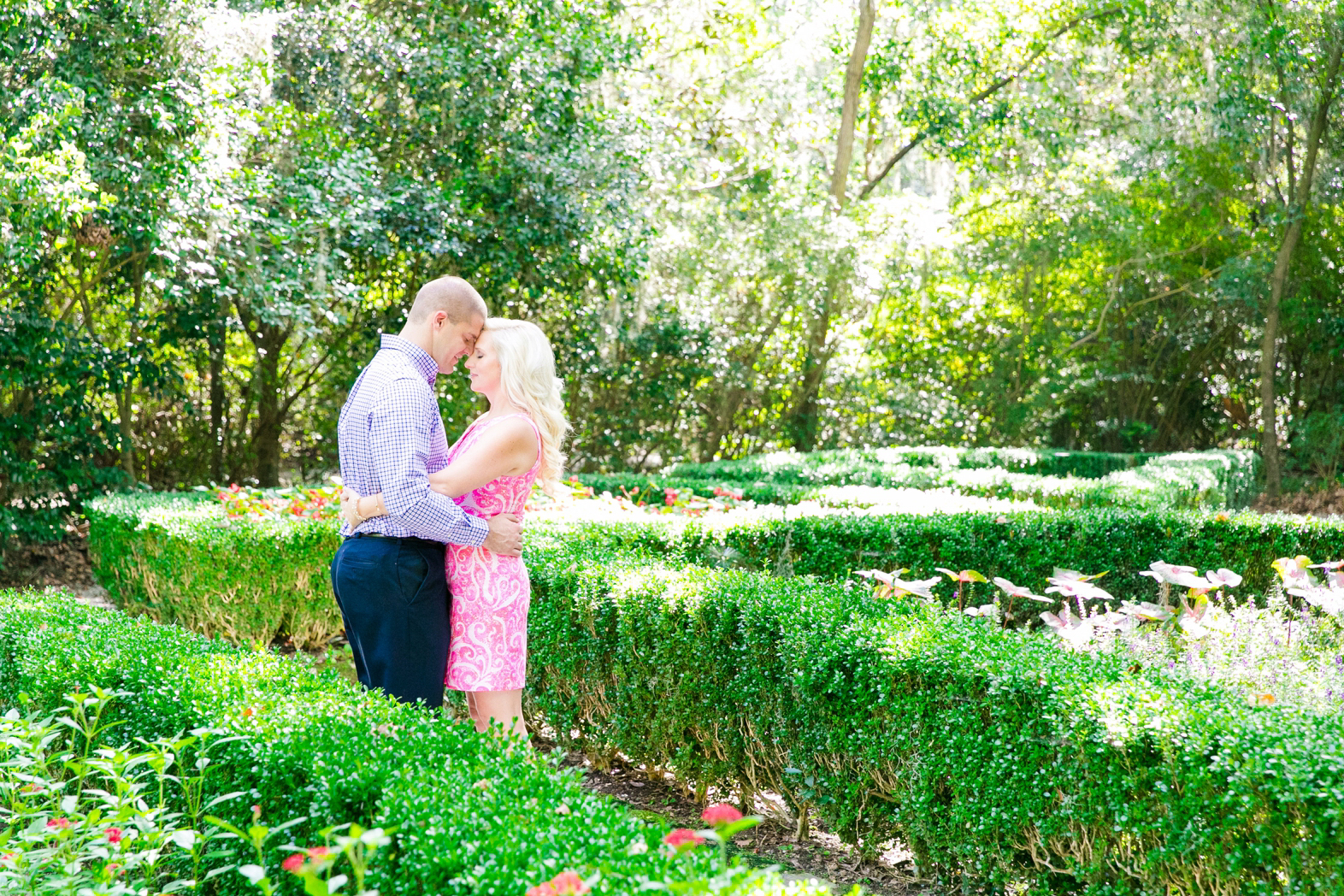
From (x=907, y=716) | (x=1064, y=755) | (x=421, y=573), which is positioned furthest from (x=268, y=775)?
(x=1064, y=755)

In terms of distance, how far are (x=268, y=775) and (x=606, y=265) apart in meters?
9.99

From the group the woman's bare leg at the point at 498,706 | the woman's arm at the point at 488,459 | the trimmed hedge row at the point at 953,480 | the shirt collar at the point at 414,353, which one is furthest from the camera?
the trimmed hedge row at the point at 953,480

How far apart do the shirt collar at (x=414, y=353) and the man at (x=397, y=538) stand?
0.02 m

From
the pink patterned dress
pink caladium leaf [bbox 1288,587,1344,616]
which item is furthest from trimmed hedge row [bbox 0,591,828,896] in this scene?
pink caladium leaf [bbox 1288,587,1344,616]

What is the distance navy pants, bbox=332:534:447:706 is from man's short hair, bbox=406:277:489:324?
0.67 m

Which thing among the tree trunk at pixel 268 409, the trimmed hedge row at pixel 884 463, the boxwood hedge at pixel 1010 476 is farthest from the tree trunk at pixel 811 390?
the tree trunk at pixel 268 409

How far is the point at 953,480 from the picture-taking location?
9.31 m

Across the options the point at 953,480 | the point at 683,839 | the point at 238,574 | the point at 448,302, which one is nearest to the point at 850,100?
the point at 953,480

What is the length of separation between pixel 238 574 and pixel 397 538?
357 centimetres

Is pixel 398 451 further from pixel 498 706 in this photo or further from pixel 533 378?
pixel 498 706

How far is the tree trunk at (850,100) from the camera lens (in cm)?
1653

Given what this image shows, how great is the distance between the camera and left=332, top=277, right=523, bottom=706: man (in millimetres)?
2715

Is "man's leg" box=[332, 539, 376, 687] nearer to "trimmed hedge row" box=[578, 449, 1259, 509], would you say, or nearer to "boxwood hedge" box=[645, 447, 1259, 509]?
"trimmed hedge row" box=[578, 449, 1259, 509]

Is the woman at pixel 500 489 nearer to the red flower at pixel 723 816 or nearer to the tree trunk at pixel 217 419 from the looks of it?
the red flower at pixel 723 816
